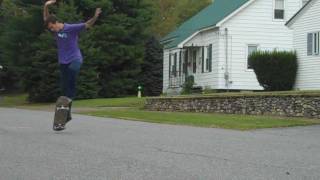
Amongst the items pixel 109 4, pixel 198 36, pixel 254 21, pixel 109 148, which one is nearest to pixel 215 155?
pixel 109 148

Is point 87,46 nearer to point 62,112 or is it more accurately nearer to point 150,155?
point 62,112

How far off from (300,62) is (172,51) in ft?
46.7

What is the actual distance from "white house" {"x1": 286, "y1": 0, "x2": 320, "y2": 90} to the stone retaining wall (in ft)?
23.8

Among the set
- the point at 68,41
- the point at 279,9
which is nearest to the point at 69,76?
the point at 68,41

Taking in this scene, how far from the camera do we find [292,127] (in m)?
18.3

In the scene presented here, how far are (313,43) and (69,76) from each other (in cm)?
2186

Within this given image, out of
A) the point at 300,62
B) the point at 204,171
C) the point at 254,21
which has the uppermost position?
the point at 254,21

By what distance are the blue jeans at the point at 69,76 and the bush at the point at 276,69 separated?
21.6m

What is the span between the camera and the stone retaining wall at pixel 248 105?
73.8 feet

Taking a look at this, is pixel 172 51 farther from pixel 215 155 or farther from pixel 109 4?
pixel 215 155

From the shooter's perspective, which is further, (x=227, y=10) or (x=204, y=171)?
(x=227, y=10)

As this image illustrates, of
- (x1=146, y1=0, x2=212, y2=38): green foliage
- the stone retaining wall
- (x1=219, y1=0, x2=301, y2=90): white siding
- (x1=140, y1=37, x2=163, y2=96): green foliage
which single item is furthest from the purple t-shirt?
(x1=146, y1=0, x2=212, y2=38): green foliage

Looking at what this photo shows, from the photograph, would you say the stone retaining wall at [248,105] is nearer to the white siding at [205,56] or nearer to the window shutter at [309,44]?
the window shutter at [309,44]

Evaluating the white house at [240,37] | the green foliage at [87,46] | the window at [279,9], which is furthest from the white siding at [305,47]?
the green foliage at [87,46]
